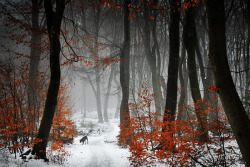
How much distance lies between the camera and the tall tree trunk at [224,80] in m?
2.77

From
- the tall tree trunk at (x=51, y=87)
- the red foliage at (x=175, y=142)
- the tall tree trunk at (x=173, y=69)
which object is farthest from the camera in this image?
the tall tree trunk at (x=173, y=69)

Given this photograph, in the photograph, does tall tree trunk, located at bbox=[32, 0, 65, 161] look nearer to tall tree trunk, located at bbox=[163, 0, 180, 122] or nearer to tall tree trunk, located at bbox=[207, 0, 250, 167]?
tall tree trunk, located at bbox=[163, 0, 180, 122]

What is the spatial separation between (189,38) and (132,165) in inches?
244

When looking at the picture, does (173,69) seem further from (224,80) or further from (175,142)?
(224,80)

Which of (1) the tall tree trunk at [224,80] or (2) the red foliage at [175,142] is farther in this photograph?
(2) the red foliage at [175,142]

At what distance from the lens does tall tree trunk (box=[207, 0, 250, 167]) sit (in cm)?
277

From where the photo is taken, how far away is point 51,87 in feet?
18.5

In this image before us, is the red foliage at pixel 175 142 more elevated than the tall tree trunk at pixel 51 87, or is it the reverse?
the tall tree trunk at pixel 51 87

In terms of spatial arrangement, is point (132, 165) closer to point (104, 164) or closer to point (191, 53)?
point (104, 164)

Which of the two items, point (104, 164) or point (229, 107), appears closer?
point (229, 107)

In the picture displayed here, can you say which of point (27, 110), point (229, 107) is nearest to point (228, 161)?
point (229, 107)

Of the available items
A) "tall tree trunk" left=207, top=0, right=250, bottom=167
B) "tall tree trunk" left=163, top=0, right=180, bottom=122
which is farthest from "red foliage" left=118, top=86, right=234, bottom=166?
"tall tree trunk" left=207, top=0, right=250, bottom=167

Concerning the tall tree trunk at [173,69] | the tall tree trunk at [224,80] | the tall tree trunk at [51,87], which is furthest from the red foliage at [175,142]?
the tall tree trunk at [51,87]

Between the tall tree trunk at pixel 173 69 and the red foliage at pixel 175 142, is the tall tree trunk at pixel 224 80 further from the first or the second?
the tall tree trunk at pixel 173 69
